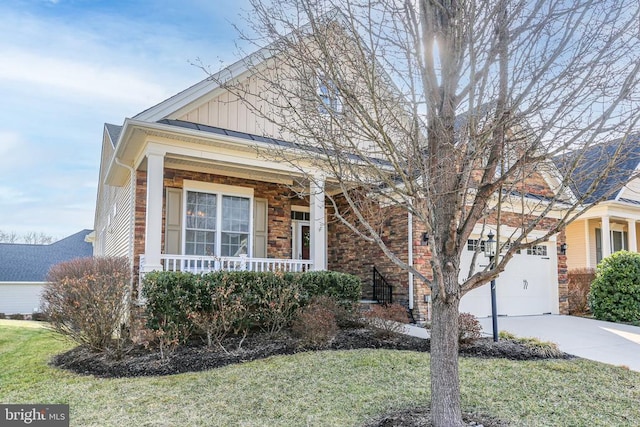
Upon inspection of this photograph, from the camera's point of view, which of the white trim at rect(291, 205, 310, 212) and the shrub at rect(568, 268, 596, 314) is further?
the shrub at rect(568, 268, 596, 314)

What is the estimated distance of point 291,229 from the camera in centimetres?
1243

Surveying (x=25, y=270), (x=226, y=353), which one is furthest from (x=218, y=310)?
(x=25, y=270)

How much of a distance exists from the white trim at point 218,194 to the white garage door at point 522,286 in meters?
5.58

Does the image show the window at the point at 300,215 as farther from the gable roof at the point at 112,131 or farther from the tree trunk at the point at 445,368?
the tree trunk at the point at 445,368

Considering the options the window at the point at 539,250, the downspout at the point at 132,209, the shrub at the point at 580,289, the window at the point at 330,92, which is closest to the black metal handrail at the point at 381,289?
the window at the point at 539,250

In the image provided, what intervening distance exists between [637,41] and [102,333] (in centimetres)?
751

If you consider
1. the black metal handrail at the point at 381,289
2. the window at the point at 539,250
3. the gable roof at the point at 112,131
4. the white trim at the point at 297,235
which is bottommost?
the black metal handrail at the point at 381,289

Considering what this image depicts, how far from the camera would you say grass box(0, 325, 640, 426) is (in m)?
4.32

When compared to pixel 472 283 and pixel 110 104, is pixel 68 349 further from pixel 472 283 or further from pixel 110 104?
pixel 110 104

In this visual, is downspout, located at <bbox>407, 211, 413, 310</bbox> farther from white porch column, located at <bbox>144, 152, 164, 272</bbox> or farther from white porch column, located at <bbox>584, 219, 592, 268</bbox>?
white porch column, located at <bbox>584, 219, 592, 268</bbox>

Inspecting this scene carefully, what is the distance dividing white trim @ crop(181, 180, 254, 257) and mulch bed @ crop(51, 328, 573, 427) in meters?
3.19

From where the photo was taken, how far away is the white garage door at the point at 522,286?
11.1 m

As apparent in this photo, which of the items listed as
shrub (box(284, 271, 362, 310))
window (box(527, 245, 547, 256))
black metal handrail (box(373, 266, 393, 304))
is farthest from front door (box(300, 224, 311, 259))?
window (box(527, 245, 547, 256))

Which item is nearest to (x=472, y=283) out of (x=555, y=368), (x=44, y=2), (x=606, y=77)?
(x=606, y=77)
